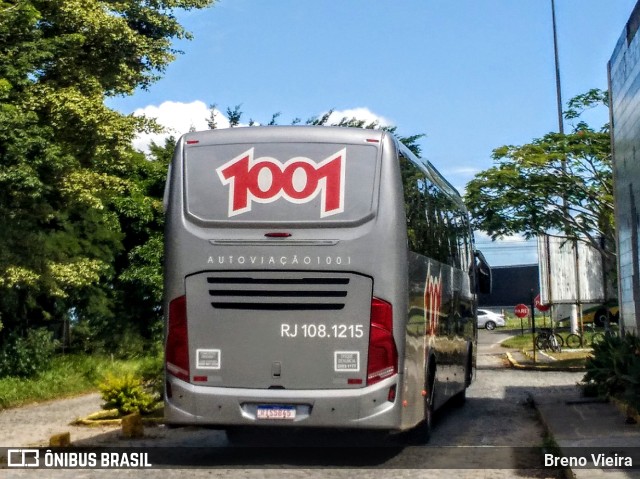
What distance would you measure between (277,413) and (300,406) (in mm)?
240

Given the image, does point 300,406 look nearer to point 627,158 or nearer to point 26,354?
point 627,158

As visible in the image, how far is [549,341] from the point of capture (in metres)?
39.1

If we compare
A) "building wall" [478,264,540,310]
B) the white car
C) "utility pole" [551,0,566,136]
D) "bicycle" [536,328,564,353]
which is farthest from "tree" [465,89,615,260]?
"building wall" [478,264,540,310]

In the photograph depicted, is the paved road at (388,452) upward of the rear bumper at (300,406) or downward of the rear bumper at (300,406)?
downward

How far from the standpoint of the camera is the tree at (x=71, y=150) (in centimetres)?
2030

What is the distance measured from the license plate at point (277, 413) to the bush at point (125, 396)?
5.42 m

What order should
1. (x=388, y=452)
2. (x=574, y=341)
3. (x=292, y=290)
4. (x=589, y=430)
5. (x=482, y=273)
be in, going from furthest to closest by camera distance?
1. (x=574, y=341)
2. (x=482, y=273)
3. (x=589, y=430)
4. (x=388, y=452)
5. (x=292, y=290)

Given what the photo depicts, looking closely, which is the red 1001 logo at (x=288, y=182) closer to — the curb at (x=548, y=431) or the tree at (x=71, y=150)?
the curb at (x=548, y=431)

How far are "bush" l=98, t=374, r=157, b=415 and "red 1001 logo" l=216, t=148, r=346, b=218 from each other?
572 centimetres

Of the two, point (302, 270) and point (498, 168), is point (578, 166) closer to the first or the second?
point (498, 168)

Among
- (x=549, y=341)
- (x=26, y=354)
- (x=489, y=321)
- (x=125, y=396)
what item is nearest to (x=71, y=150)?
(x=26, y=354)

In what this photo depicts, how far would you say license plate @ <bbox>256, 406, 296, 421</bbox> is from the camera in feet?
35.1

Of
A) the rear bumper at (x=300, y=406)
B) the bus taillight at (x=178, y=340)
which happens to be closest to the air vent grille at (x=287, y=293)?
the bus taillight at (x=178, y=340)

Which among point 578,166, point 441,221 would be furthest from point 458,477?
point 578,166
